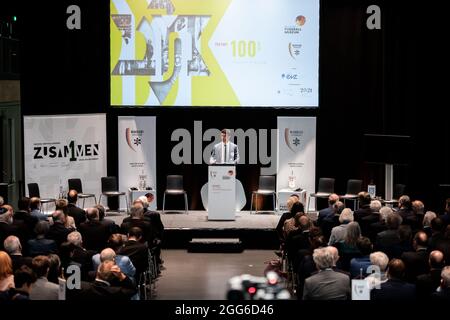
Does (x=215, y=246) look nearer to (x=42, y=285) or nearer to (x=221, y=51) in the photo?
(x=221, y=51)

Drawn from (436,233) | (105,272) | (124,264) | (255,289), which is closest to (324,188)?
(436,233)

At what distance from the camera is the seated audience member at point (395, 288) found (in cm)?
708

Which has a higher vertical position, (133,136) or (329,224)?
(133,136)

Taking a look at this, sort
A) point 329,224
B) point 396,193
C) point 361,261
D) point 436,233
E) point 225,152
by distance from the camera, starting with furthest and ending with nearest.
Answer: point 396,193 < point 225,152 < point 329,224 < point 436,233 < point 361,261

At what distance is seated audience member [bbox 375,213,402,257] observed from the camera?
9.65 m

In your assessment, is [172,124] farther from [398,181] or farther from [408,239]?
[408,239]

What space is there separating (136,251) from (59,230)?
52.2 inches

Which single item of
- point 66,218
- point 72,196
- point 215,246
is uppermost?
point 72,196

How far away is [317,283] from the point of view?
739 cm

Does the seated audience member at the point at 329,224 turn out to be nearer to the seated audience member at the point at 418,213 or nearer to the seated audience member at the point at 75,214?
the seated audience member at the point at 418,213

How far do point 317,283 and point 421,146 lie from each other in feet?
29.0

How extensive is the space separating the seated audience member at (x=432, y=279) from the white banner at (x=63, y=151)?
9.16 m

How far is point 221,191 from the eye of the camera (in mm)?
14172

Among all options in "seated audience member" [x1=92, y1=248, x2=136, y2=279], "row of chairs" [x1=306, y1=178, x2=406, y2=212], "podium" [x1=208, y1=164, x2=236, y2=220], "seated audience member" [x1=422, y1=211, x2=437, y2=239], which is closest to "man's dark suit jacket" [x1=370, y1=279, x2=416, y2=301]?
"seated audience member" [x1=92, y1=248, x2=136, y2=279]
